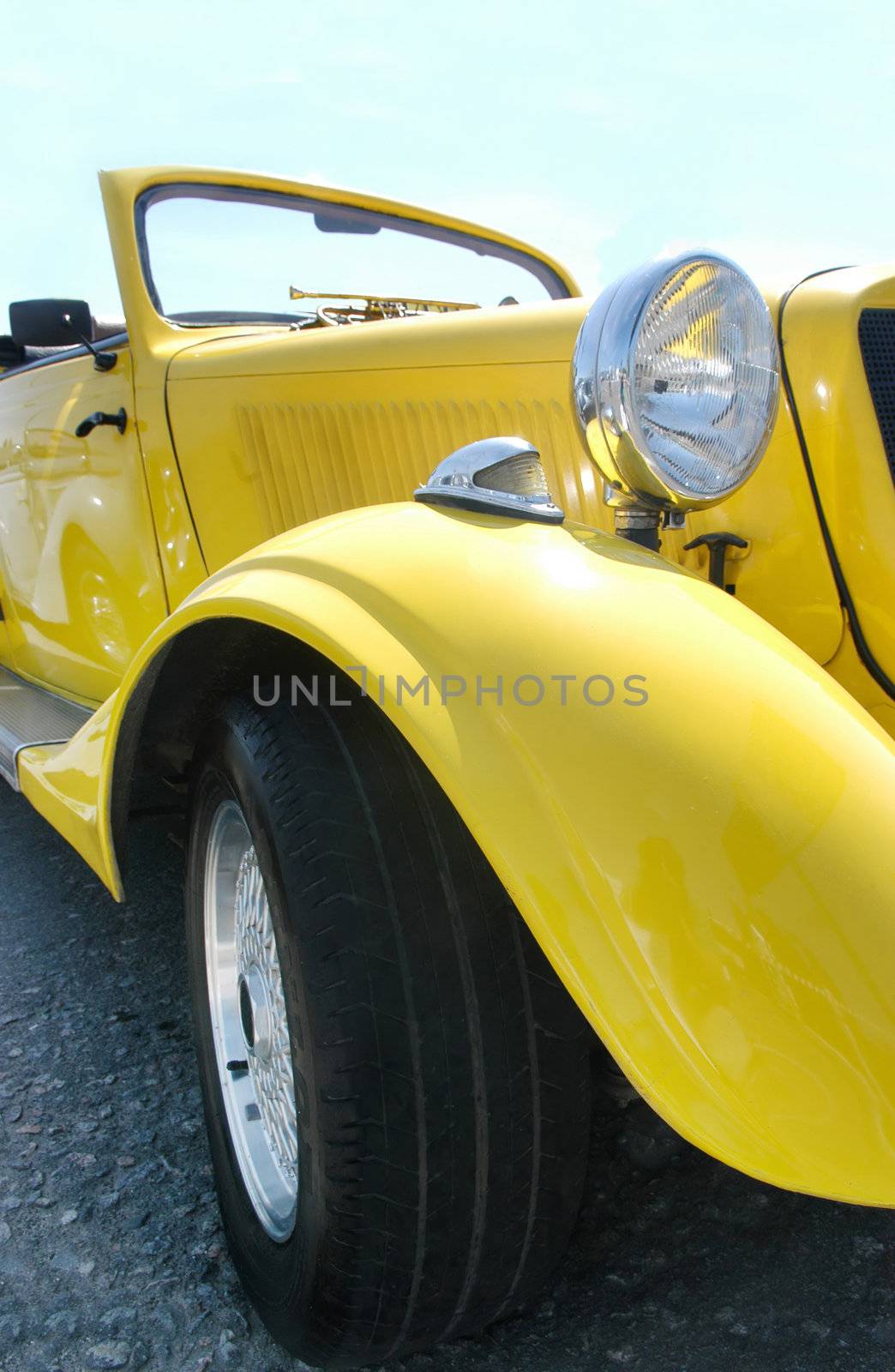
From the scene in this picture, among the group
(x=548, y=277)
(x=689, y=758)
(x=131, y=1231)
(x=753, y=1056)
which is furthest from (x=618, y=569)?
(x=548, y=277)

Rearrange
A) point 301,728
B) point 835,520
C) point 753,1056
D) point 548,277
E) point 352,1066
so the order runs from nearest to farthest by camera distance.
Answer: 1. point 753,1056
2. point 352,1066
3. point 301,728
4. point 835,520
5. point 548,277

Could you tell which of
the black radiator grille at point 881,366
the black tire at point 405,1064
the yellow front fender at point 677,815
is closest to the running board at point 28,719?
the black tire at point 405,1064

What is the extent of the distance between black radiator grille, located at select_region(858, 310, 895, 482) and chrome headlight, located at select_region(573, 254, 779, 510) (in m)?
0.35

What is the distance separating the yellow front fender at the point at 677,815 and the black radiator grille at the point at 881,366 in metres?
0.57

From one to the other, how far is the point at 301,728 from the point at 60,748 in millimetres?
1194

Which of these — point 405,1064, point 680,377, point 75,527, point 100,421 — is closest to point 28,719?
point 75,527

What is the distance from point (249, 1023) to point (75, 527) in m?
1.82

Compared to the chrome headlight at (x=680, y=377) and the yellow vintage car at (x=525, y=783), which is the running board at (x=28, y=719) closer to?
the yellow vintage car at (x=525, y=783)

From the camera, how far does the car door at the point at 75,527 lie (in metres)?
2.65

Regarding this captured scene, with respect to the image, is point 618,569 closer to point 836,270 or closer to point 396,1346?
point 836,270

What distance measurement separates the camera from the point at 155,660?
1.65 m

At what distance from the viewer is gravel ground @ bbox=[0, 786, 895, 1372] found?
1423 millimetres

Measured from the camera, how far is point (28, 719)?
9.58 ft

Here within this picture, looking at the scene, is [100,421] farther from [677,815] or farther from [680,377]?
[677,815]
